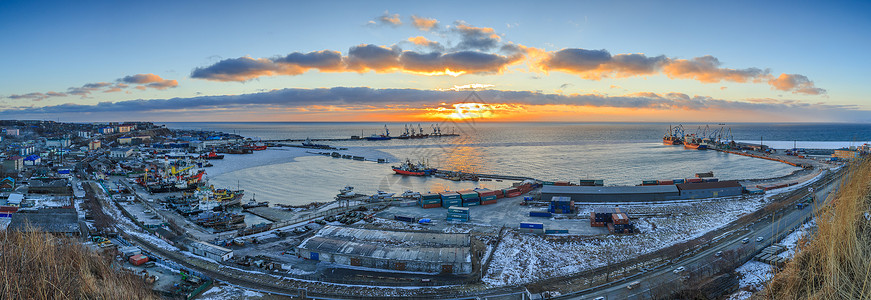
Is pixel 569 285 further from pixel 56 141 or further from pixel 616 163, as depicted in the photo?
pixel 56 141

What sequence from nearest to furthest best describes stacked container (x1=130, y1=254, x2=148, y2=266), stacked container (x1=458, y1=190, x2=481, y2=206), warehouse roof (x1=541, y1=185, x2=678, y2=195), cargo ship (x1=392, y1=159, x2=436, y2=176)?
1. stacked container (x1=130, y1=254, x2=148, y2=266)
2. stacked container (x1=458, y1=190, x2=481, y2=206)
3. warehouse roof (x1=541, y1=185, x2=678, y2=195)
4. cargo ship (x1=392, y1=159, x2=436, y2=176)

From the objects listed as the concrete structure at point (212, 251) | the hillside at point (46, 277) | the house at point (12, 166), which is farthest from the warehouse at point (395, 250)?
the house at point (12, 166)

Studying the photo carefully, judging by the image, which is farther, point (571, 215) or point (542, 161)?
point (542, 161)

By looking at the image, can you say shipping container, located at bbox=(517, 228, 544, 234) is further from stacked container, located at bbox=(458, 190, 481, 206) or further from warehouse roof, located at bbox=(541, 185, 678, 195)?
warehouse roof, located at bbox=(541, 185, 678, 195)

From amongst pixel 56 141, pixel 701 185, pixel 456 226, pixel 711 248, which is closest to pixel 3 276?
pixel 456 226

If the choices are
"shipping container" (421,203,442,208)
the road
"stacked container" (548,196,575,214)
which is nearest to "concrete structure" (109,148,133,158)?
"shipping container" (421,203,442,208)

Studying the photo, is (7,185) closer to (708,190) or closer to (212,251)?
(212,251)
